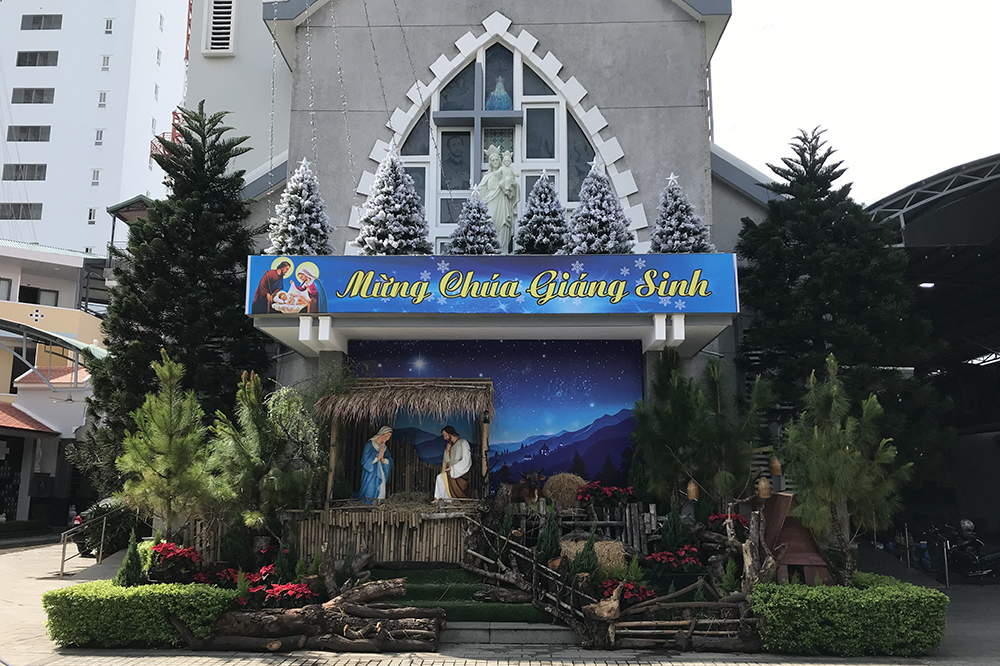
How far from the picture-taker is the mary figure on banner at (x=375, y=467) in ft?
49.1

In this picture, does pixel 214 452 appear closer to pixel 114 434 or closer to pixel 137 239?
pixel 114 434

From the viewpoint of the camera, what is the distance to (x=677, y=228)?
1521 centimetres

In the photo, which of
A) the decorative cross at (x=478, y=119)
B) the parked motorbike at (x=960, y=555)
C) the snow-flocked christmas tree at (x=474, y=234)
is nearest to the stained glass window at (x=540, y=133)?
the decorative cross at (x=478, y=119)

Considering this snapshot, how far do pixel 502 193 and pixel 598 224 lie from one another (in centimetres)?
276

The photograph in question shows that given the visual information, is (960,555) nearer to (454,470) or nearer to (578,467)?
(578,467)

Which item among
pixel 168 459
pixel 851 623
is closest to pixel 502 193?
pixel 168 459

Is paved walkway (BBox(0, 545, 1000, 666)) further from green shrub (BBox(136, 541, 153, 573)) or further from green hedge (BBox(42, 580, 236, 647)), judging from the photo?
green shrub (BBox(136, 541, 153, 573))

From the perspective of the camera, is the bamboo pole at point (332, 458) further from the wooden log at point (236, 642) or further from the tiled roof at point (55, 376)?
the tiled roof at point (55, 376)

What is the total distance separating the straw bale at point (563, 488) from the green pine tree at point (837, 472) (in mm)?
4112

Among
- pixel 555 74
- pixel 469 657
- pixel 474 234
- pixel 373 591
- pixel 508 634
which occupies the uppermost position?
pixel 555 74

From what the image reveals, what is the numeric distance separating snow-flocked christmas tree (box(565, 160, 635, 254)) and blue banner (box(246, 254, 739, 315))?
66 centimetres

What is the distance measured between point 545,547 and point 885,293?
30.8 feet

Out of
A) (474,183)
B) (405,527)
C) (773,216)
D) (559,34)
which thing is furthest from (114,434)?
(773,216)

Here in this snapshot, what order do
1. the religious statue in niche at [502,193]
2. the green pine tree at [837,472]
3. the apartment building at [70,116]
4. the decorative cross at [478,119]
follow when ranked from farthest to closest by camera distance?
the apartment building at [70,116] → the decorative cross at [478,119] → the religious statue in niche at [502,193] → the green pine tree at [837,472]
